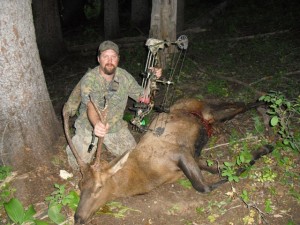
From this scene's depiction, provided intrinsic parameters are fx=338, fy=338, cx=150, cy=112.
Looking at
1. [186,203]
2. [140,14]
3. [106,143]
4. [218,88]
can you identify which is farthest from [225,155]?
[140,14]

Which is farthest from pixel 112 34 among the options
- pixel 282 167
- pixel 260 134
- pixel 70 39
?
pixel 282 167

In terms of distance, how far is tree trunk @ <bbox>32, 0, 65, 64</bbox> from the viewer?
9625mm

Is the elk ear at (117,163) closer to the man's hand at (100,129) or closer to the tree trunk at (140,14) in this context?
the man's hand at (100,129)

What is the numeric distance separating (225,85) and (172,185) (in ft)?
10.5

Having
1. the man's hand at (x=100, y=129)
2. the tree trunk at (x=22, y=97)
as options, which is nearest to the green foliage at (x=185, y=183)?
the man's hand at (x=100, y=129)

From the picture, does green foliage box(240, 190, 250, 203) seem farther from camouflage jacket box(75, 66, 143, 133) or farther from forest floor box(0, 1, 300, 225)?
camouflage jacket box(75, 66, 143, 133)

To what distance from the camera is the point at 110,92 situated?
4.83 meters

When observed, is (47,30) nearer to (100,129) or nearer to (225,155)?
(225,155)

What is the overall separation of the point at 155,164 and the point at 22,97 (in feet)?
6.62

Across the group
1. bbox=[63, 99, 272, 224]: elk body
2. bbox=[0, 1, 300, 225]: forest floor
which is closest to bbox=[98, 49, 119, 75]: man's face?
bbox=[63, 99, 272, 224]: elk body

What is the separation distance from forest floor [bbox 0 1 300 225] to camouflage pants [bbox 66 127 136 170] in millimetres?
274

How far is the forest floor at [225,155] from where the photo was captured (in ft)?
13.7

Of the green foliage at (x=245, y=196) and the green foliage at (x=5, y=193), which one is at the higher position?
the green foliage at (x=245, y=196)

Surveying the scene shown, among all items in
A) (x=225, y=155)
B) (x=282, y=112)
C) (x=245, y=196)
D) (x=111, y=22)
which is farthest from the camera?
(x=111, y=22)
